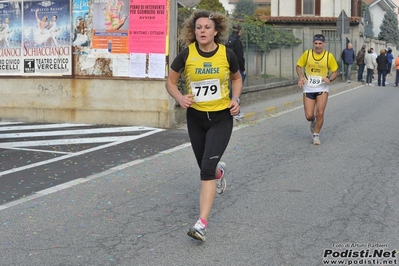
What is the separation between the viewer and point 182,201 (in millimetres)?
7484

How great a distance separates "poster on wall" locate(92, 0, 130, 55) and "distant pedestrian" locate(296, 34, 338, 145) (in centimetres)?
383

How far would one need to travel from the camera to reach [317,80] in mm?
11844

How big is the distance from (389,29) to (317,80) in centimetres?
7610

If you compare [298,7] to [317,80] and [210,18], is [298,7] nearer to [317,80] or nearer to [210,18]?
[317,80]

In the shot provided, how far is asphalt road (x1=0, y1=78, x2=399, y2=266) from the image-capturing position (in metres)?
5.49

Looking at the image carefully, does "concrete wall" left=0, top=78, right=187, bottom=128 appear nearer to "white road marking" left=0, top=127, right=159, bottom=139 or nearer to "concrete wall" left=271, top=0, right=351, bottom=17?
"white road marking" left=0, top=127, right=159, bottom=139

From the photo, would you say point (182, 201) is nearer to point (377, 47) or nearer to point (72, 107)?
point (72, 107)

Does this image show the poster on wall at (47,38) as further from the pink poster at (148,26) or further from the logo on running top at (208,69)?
the logo on running top at (208,69)

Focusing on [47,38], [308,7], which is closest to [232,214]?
[47,38]

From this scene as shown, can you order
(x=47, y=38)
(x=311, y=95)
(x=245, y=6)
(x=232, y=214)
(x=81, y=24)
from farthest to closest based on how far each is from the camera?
(x=245, y=6) < (x=47, y=38) < (x=81, y=24) < (x=311, y=95) < (x=232, y=214)

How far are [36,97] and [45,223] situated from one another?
8796 millimetres

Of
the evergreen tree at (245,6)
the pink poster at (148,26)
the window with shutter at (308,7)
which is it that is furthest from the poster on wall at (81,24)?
the evergreen tree at (245,6)

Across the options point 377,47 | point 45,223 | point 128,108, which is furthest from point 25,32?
point 377,47

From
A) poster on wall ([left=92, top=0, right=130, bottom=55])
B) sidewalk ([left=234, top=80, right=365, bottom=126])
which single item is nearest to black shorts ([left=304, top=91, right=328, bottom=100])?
sidewalk ([left=234, top=80, right=365, bottom=126])
